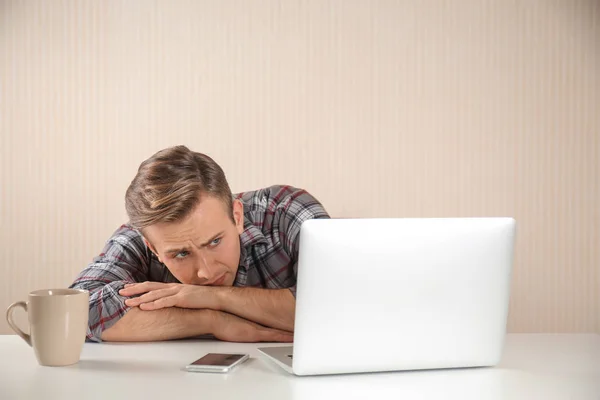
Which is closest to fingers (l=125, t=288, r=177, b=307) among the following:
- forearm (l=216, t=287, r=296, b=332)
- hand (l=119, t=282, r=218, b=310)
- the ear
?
hand (l=119, t=282, r=218, b=310)

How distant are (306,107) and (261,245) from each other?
104 cm

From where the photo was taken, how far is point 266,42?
2930 millimetres

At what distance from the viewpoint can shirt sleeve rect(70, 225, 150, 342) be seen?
1393 millimetres

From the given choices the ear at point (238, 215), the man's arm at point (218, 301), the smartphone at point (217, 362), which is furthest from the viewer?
the ear at point (238, 215)

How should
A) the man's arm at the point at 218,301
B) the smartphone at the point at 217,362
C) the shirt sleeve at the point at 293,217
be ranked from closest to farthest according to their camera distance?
1. the smartphone at the point at 217,362
2. the man's arm at the point at 218,301
3. the shirt sleeve at the point at 293,217

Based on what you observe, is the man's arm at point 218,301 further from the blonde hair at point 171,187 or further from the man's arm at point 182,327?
the blonde hair at point 171,187

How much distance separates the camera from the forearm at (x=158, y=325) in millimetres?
1379

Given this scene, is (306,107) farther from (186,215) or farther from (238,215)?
(186,215)

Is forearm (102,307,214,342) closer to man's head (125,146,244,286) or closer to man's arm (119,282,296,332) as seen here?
man's arm (119,282,296,332)

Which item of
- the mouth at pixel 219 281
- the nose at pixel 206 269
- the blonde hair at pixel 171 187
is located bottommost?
the mouth at pixel 219 281

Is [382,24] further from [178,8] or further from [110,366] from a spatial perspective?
[110,366]

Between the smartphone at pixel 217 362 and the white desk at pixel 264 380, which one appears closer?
the white desk at pixel 264 380

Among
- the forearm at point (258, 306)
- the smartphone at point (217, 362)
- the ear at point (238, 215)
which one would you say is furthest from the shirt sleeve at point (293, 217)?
the smartphone at point (217, 362)

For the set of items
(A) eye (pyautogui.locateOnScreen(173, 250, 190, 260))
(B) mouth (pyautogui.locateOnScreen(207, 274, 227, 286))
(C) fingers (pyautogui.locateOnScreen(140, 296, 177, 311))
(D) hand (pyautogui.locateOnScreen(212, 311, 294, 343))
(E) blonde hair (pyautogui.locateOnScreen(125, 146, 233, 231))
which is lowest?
(D) hand (pyautogui.locateOnScreen(212, 311, 294, 343))
